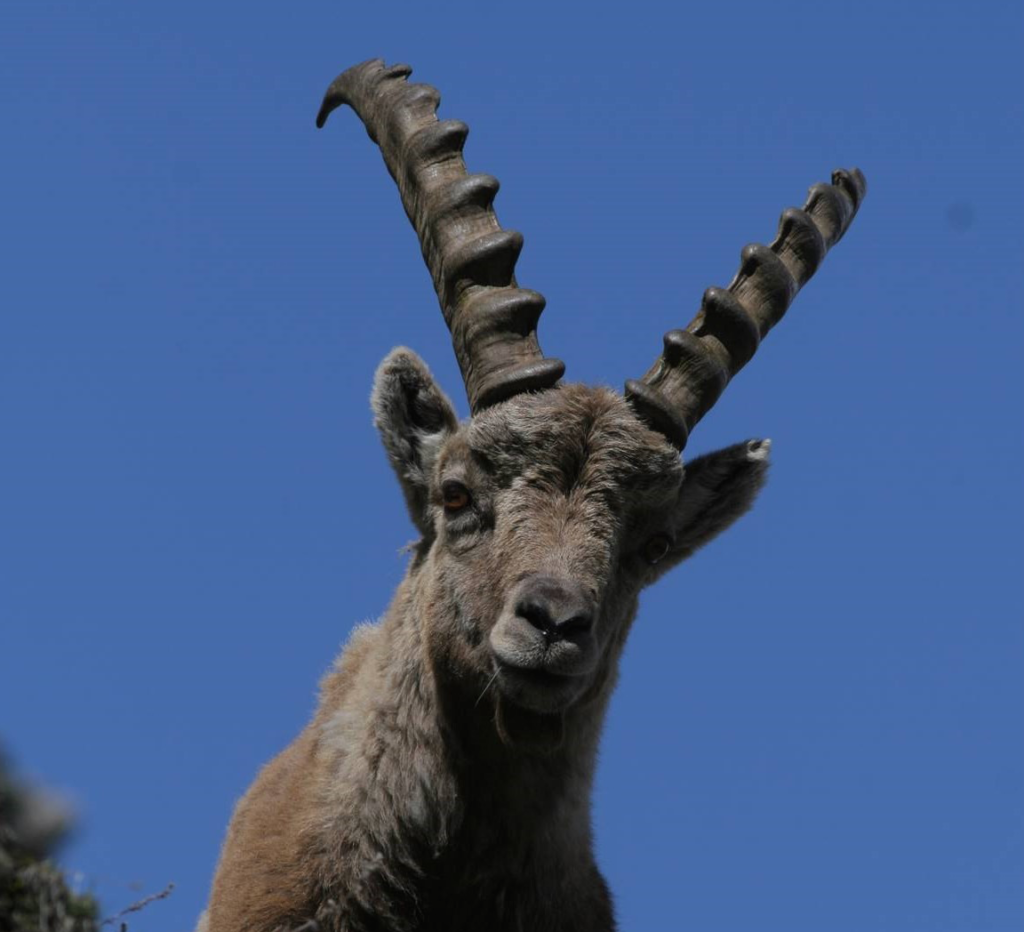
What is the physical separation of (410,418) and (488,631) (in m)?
1.82

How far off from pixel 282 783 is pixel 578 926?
184 centimetres

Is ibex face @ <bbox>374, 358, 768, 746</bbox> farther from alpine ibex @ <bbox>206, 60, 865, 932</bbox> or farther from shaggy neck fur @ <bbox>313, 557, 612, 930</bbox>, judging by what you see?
shaggy neck fur @ <bbox>313, 557, 612, 930</bbox>

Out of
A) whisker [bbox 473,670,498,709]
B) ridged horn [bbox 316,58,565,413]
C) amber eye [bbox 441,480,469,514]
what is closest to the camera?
whisker [bbox 473,670,498,709]

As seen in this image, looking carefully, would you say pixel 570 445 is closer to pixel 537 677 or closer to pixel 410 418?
pixel 410 418

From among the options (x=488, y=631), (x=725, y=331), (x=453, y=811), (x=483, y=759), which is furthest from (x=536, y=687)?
(x=725, y=331)

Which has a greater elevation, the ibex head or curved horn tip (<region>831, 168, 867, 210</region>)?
curved horn tip (<region>831, 168, 867, 210</region>)

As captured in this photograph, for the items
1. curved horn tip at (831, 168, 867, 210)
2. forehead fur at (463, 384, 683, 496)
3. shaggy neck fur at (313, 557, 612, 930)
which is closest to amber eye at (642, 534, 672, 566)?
forehead fur at (463, 384, 683, 496)

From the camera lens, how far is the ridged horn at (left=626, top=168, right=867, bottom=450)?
10.3 metres

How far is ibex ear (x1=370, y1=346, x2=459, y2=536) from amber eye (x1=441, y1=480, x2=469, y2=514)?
0.44m

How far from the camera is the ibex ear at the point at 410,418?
405 inches

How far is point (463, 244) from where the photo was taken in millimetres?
10672

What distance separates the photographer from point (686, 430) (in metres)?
10.4

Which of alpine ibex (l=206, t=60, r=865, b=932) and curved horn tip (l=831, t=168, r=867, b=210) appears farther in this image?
curved horn tip (l=831, t=168, r=867, b=210)

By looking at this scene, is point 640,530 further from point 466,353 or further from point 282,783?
point 282,783
